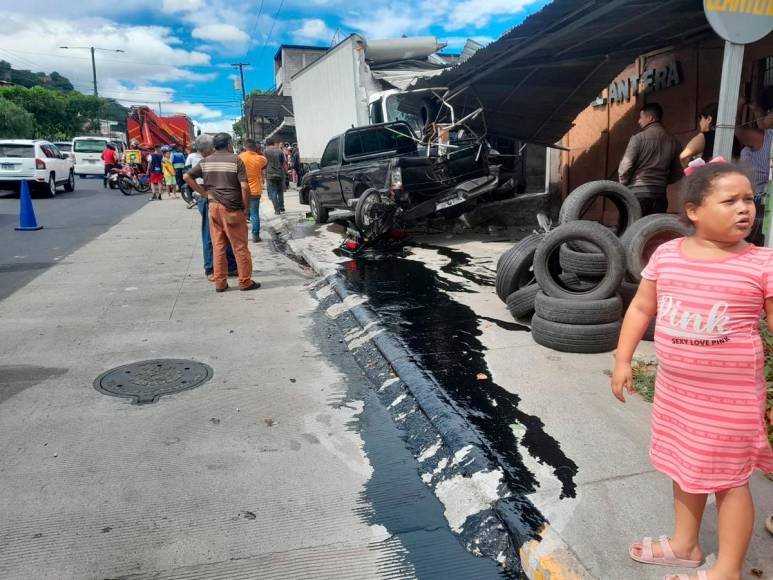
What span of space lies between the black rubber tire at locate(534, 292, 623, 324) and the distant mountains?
94.9 metres

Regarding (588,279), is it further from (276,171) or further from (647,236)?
(276,171)

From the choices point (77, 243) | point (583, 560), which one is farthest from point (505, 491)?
point (77, 243)

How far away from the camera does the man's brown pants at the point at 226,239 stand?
706cm

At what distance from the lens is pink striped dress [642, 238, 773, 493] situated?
195 centimetres

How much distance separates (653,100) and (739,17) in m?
5.87

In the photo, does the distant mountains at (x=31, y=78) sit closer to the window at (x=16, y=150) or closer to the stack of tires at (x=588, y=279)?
the window at (x=16, y=150)

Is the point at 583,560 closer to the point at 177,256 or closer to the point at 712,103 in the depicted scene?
the point at 712,103

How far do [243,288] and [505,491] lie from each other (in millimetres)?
5299

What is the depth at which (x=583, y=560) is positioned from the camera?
7.48ft

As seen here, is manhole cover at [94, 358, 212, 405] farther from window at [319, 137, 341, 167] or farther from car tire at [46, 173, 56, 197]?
car tire at [46, 173, 56, 197]

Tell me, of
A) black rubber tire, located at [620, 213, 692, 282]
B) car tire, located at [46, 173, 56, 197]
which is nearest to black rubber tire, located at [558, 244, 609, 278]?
black rubber tire, located at [620, 213, 692, 282]

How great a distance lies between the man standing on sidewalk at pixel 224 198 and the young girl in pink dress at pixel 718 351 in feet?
18.8

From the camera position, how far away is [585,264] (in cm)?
467

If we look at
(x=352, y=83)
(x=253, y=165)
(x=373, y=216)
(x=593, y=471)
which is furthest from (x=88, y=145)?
(x=593, y=471)
